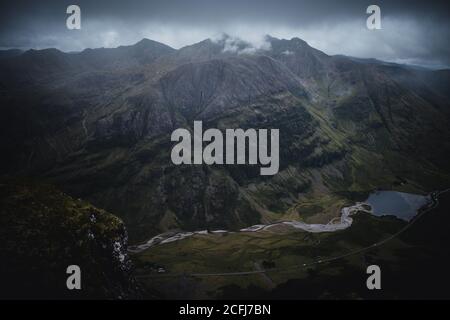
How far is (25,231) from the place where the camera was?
558ft

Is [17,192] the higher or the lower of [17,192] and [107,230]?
the higher

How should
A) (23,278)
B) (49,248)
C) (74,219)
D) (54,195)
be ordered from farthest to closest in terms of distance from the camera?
(54,195)
(74,219)
(49,248)
(23,278)

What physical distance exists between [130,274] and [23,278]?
173ft

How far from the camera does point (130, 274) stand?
197625 millimetres

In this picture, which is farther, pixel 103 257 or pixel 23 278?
pixel 103 257
